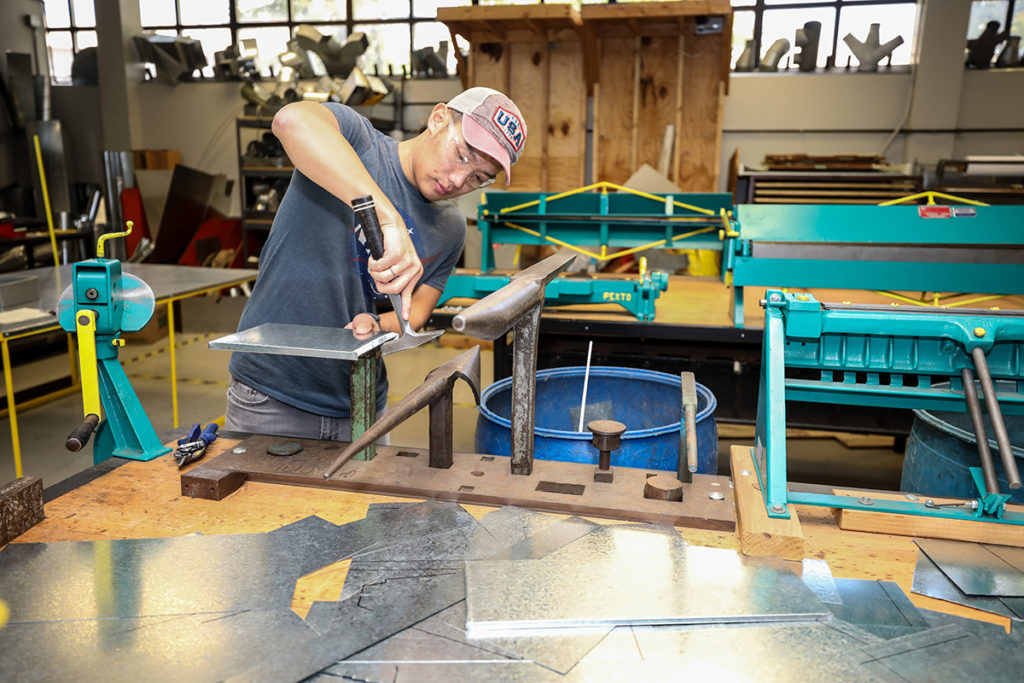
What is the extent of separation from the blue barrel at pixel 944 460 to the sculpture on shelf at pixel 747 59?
232 inches

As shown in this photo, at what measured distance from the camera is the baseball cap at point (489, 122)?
134cm

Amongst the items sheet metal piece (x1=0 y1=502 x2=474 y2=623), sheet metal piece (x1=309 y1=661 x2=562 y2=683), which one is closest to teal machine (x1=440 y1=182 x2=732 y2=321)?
sheet metal piece (x1=0 y1=502 x2=474 y2=623)

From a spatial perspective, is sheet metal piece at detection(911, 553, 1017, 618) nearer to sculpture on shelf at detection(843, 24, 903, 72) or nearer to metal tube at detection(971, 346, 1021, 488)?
metal tube at detection(971, 346, 1021, 488)

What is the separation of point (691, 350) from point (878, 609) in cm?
192

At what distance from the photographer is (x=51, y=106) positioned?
820 cm

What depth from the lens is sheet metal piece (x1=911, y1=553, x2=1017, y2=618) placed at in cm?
89

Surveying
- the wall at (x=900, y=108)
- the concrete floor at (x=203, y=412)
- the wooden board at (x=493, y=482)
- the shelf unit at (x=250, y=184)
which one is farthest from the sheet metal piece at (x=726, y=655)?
the wall at (x=900, y=108)

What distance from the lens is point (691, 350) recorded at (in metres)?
2.77

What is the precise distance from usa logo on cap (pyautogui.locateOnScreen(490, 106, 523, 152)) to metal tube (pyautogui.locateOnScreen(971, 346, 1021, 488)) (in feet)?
2.89

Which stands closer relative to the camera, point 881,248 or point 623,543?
point 623,543

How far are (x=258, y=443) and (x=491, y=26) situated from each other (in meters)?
4.14

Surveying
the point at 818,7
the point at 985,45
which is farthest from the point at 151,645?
the point at 985,45

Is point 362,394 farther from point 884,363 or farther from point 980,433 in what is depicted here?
point 980,433

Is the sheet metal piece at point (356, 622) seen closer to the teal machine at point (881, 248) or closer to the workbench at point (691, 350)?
the workbench at point (691, 350)
